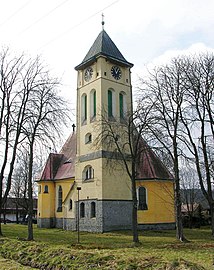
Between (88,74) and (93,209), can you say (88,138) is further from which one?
(93,209)

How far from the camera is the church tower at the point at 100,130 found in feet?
107

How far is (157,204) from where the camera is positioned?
34062mm

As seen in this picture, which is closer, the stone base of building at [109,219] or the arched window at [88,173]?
the stone base of building at [109,219]

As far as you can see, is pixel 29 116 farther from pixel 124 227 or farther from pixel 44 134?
pixel 124 227

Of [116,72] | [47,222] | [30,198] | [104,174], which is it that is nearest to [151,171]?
[104,174]

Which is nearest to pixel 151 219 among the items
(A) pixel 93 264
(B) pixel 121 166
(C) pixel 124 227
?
(C) pixel 124 227

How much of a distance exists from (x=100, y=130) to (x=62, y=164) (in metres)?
11.3

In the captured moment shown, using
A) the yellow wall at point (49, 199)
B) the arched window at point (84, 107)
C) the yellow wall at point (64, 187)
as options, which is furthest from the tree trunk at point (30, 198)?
the yellow wall at point (49, 199)

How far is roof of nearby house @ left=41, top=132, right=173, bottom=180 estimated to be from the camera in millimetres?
34844

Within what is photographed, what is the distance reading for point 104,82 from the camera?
35.2 metres

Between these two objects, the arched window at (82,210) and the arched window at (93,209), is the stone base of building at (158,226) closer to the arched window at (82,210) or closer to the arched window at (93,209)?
the arched window at (93,209)

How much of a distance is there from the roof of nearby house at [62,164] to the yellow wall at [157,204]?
30.8 feet

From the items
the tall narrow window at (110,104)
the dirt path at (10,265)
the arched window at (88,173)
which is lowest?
the dirt path at (10,265)

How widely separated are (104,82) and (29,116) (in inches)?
484
